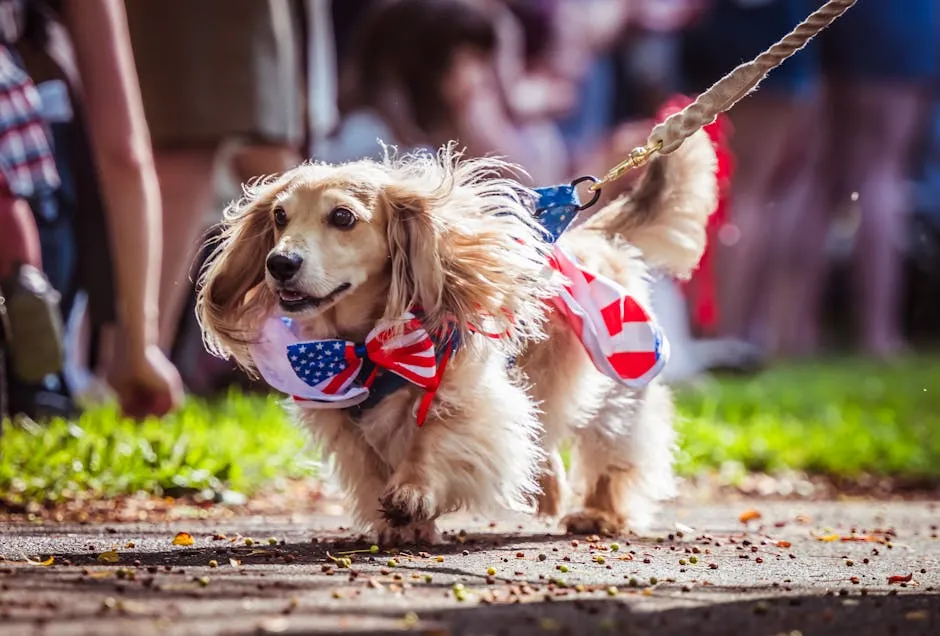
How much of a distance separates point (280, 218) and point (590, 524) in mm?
1449

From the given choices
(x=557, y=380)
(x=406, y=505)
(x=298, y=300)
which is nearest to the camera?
(x=406, y=505)

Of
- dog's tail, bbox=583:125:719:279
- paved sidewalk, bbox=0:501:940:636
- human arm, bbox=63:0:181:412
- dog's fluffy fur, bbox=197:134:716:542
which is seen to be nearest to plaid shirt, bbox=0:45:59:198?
human arm, bbox=63:0:181:412

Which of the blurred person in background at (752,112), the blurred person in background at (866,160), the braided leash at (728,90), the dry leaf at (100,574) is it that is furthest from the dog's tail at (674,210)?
the blurred person in background at (866,160)

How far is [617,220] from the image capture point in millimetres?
5297

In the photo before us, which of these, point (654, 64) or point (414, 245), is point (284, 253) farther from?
point (654, 64)

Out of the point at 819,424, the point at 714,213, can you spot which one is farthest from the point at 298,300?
the point at 819,424

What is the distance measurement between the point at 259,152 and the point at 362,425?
319 centimetres

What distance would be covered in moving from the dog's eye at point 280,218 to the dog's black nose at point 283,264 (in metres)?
0.24

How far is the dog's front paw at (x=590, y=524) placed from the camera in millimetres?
4789

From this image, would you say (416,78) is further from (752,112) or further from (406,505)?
(406,505)

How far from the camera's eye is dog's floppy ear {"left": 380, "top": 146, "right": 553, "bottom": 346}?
4.28m

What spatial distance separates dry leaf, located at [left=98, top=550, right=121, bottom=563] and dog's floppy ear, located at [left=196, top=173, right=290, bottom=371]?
0.84 metres

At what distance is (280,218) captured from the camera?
434 centimetres

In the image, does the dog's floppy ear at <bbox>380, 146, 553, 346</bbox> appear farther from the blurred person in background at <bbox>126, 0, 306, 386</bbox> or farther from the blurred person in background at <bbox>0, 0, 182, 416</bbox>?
the blurred person in background at <bbox>126, 0, 306, 386</bbox>
